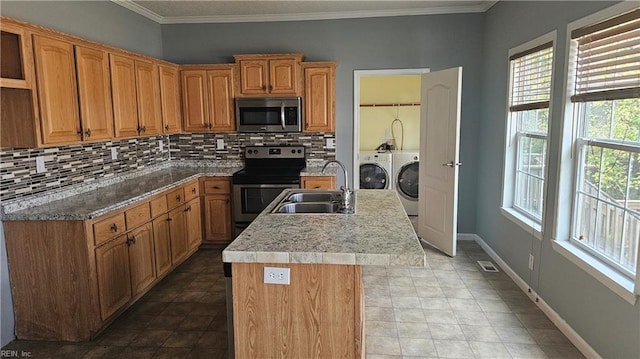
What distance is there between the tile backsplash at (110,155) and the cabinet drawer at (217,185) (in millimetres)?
582

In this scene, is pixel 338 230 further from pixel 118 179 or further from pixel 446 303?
pixel 118 179

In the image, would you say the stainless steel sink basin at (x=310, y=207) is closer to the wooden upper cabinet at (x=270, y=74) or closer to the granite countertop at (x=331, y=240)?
the granite countertop at (x=331, y=240)

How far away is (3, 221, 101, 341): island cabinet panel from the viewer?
2.59 meters

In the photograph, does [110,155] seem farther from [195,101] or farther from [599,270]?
[599,270]

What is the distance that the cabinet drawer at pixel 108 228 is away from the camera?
2662 mm

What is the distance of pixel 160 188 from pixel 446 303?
2.54 meters

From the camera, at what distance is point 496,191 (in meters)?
4.08

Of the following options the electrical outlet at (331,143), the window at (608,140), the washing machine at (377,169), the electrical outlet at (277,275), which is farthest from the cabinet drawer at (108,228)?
the washing machine at (377,169)

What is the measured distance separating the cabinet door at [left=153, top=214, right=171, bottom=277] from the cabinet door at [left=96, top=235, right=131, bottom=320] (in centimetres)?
43

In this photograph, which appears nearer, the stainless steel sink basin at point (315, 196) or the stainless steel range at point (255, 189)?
the stainless steel sink basin at point (315, 196)

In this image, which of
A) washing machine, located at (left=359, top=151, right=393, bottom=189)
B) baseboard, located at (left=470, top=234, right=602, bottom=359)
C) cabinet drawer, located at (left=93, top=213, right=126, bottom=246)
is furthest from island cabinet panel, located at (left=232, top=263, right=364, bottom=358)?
washing machine, located at (left=359, top=151, right=393, bottom=189)

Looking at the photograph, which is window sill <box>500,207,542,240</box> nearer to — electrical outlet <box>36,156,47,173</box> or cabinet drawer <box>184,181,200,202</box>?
cabinet drawer <box>184,181,200,202</box>

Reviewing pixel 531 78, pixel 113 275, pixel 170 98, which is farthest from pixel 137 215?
pixel 531 78

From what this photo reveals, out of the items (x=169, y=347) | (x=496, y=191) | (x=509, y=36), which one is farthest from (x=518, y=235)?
(x=169, y=347)
